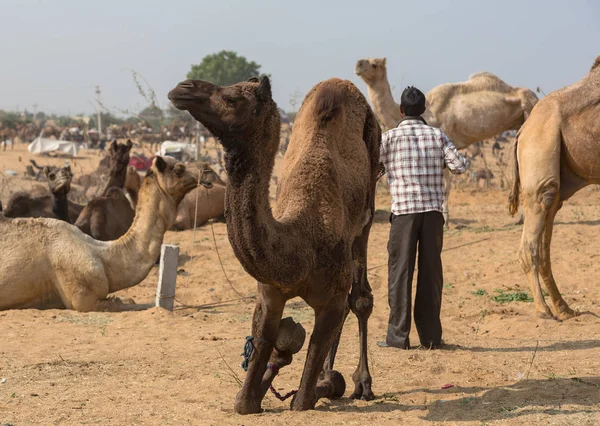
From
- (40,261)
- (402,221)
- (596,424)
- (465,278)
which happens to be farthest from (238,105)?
(465,278)

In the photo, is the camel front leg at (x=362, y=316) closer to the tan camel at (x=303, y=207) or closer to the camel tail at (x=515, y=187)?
the tan camel at (x=303, y=207)

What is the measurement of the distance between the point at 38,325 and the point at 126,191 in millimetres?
4654

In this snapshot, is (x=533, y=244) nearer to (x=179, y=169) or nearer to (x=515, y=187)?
(x=515, y=187)

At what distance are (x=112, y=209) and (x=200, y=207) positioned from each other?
3.55 metres

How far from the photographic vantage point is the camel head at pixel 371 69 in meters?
15.2

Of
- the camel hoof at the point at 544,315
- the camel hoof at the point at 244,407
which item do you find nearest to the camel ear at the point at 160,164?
the camel hoof at the point at 544,315

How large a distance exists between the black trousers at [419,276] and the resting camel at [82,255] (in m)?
3.11

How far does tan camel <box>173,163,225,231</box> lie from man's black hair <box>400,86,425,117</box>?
320 inches

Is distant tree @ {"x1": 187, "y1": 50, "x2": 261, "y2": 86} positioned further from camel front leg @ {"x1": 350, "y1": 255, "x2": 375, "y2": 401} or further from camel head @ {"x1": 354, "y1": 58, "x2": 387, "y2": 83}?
camel front leg @ {"x1": 350, "y1": 255, "x2": 375, "y2": 401}

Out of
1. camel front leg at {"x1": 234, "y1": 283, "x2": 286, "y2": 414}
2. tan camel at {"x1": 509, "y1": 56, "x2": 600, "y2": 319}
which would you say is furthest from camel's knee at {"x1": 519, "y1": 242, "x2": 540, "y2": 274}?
camel front leg at {"x1": 234, "y1": 283, "x2": 286, "y2": 414}

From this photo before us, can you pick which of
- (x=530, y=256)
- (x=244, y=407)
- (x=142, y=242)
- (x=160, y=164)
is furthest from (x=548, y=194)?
(x=244, y=407)

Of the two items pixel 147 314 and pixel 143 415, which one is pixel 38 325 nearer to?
pixel 147 314

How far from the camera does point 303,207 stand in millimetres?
5051

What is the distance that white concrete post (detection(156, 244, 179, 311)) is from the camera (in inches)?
360
